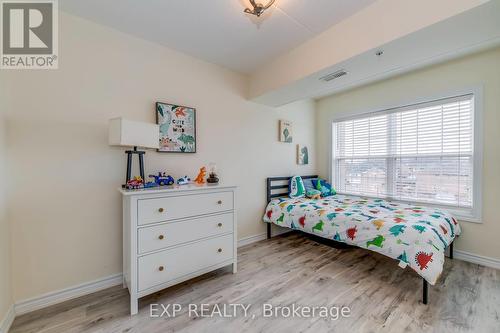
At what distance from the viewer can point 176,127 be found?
2377 mm

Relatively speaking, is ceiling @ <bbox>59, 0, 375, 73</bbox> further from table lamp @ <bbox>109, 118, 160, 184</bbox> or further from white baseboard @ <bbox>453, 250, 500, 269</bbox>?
white baseboard @ <bbox>453, 250, 500, 269</bbox>

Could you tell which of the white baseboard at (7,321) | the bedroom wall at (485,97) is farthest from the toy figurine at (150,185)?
the bedroom wall at (485,97)

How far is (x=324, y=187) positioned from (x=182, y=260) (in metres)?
2.73

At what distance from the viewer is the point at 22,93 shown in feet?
5.42

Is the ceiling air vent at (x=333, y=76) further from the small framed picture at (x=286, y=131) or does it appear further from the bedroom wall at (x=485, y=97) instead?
the bedroom wall at (x=485, y=97)

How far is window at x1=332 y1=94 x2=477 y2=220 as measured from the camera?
2.63 metres

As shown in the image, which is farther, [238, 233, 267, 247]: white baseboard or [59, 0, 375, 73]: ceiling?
[238, 233, 267, 247]: white baseboard

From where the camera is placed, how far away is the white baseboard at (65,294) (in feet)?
5.39

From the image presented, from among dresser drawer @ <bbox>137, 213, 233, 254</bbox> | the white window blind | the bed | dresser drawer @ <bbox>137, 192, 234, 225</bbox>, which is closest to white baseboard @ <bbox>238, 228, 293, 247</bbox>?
the bed

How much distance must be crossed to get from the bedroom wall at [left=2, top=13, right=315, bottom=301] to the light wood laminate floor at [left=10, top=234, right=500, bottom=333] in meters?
0.43

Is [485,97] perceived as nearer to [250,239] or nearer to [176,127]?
[250,239]

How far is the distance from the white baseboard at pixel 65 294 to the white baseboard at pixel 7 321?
56 millimetres

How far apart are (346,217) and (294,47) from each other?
2057 mm

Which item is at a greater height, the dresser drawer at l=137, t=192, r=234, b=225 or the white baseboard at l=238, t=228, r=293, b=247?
the dresser drawer at l=137, t=192, r=234, b=225
